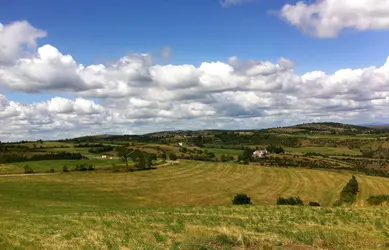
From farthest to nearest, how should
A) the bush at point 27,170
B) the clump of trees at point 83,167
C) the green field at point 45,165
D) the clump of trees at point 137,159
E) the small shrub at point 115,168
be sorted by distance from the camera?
the clump of trees at point 137,159 < the small shrub at point 115,168 < the clump of trees at point 83,167 < the green field at point 45,165 < the bush at point 27,170

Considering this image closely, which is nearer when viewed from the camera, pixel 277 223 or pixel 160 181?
pixel 277 223

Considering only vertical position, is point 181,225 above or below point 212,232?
below

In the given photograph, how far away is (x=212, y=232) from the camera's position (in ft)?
75.9

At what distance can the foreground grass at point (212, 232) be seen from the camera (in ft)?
63.9

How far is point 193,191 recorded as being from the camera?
106250mm

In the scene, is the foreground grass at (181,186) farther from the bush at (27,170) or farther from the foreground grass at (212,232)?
the foreground grass at (212,232)

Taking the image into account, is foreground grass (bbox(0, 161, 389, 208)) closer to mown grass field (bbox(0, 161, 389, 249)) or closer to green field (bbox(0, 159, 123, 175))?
mown grass field (bbox(0, 161, 389, 249))

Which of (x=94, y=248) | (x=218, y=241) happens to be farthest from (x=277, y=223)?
(x=94, y=248)

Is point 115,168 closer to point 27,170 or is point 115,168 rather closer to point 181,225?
point 27,170

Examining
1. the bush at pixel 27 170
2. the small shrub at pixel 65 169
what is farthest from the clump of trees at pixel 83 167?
the bush at pixel 27 170

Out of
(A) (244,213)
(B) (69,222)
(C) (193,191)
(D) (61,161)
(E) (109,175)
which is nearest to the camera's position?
(B) (69,222)

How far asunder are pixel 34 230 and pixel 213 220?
46.8ft

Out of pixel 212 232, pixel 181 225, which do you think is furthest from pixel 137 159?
pixel 212 232

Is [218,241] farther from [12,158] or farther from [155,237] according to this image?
[12,158]
